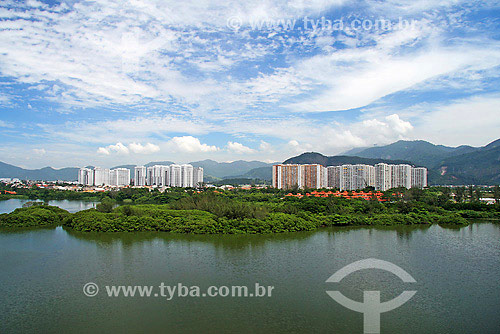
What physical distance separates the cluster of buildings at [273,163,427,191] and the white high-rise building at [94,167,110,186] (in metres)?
33.9

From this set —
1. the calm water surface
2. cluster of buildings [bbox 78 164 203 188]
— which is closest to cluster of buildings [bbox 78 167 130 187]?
cluster of buildings [bbox 78 164 203 188]

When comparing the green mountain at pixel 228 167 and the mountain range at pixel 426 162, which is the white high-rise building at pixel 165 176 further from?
the green mountain at pixel 228 167

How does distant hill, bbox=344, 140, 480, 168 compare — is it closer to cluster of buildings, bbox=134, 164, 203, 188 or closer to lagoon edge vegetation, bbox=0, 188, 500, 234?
cluster of buildings, bbox=134, 164, 203, 188

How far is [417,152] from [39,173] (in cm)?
10287

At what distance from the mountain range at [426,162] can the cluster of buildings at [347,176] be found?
25647mm

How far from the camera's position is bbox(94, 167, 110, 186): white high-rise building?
55.7 metres

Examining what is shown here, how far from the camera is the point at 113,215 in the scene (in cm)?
1257

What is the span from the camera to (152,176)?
49844 mm

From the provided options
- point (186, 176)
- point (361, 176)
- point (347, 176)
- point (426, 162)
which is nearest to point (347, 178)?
point (347, 176)

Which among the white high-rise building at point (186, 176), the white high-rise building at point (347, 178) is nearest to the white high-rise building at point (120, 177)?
the white high-rise building at point (186, 176)

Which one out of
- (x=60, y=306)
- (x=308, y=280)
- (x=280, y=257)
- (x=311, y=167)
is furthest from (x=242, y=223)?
(x=311, y=167)

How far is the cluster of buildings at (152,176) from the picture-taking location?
1817 inches

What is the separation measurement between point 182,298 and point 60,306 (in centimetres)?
190

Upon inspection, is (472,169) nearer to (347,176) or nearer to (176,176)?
(347,176)
